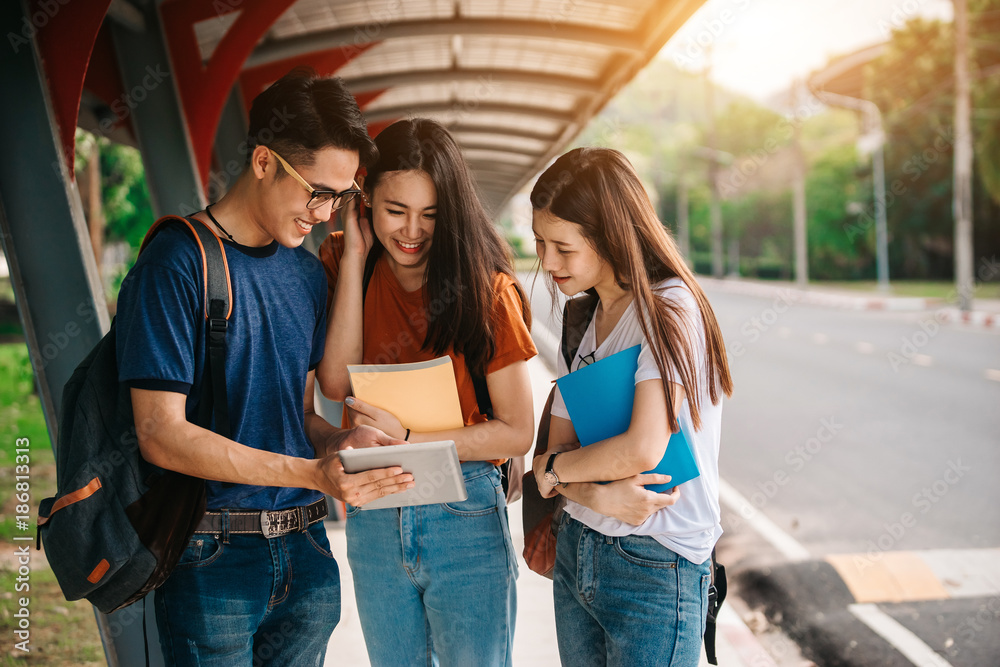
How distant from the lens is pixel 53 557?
173 centimetres

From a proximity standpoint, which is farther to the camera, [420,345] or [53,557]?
[420,345]

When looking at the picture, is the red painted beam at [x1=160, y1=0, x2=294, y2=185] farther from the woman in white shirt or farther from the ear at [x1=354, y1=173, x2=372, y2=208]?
the woman in white shirt

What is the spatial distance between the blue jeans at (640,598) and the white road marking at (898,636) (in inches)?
96.8

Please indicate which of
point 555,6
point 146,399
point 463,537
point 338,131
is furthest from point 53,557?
point 555,6

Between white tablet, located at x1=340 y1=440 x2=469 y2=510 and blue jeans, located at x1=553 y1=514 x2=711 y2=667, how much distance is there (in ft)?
1.24

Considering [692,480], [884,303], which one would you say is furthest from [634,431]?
[884,303]

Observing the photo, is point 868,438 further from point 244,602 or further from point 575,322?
→ point 244,602

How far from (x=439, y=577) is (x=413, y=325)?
69 cm

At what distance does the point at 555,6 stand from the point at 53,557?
4.65 metres

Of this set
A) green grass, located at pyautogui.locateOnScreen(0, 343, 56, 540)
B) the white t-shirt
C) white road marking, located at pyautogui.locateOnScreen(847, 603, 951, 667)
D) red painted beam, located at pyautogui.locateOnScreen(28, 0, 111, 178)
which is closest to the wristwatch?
the white t-shirt

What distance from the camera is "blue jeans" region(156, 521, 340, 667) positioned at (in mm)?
1873

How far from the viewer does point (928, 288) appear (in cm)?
2919

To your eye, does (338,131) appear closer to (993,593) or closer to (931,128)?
(993,593)

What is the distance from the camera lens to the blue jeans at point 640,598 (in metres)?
1.88
